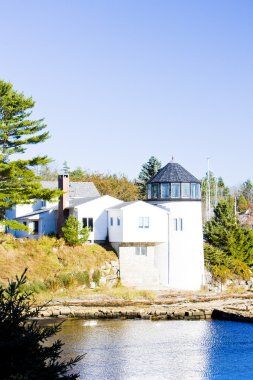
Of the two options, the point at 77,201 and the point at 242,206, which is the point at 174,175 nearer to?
the point at 77,201

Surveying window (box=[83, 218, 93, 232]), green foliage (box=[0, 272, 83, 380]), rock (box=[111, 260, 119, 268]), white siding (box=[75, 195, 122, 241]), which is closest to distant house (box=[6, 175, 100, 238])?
white siding (box=[75, 195, 122, 241])

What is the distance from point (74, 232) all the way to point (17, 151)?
258 inches

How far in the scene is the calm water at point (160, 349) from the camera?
22.2m

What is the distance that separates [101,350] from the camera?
2541 cm

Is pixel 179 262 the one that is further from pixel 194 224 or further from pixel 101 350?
pixel 101 350

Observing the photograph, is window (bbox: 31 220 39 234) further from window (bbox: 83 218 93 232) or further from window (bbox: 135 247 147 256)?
window (bbox: 135 247 147 256)

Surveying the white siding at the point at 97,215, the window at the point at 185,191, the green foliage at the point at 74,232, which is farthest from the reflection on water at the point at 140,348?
the window at the point at 185,191

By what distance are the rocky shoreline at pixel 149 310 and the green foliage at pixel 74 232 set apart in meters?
5.11

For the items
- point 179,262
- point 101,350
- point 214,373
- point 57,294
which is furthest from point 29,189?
point 214,373

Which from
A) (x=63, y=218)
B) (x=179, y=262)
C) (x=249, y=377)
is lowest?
(x=249, y=377)

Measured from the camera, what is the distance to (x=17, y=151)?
4175 cm

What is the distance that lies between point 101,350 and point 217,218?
25732 mm

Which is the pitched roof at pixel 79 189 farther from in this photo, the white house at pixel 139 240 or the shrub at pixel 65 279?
the shrub at pixel 65 279

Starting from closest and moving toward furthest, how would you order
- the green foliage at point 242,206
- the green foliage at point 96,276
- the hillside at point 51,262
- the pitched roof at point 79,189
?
the hillside at point 51,262
the green foliage at point 96,276
the pitched roof at point 79,189
the green foliage at point 242,206
